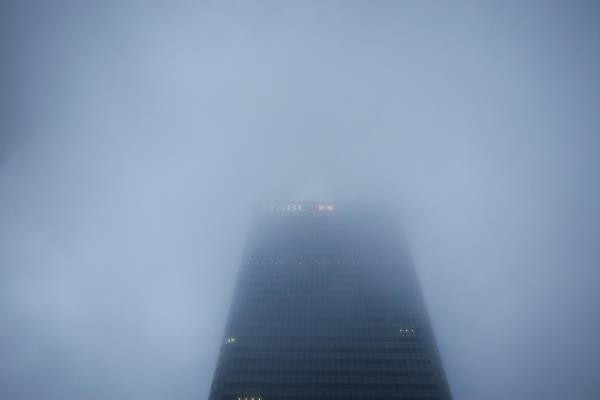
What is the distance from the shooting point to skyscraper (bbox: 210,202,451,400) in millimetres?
97562

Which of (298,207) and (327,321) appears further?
(298,207)

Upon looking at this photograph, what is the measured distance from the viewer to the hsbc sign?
535 ft

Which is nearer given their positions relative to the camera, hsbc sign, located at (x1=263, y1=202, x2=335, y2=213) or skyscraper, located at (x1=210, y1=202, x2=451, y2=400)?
skyscraper, located at (x1=210, y1=202, x2=451, y2=400)

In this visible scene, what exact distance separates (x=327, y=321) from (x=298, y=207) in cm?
6320

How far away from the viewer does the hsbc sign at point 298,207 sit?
163 m

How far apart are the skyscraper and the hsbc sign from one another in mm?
8434

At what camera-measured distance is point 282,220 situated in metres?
158

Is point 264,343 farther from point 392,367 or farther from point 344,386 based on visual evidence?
point 392,367

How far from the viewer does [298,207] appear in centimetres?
16525

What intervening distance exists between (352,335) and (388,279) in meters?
27.9

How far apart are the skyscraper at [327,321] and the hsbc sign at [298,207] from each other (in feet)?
27.7

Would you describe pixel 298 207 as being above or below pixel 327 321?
above

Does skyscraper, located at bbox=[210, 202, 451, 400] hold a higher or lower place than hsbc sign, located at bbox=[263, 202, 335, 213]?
lower

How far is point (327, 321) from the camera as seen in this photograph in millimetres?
113062
